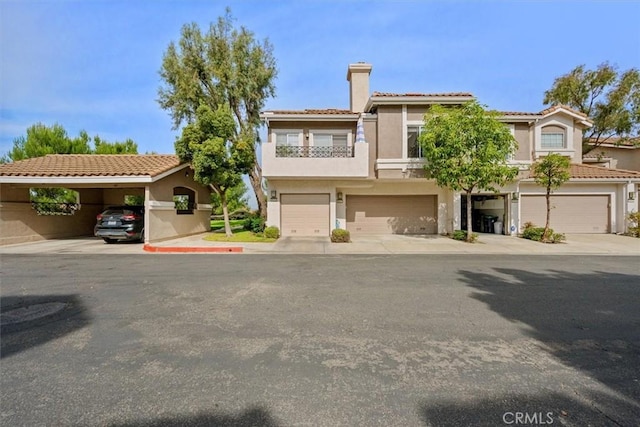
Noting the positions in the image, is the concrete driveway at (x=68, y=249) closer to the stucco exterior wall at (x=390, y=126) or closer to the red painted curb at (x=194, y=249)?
the red painted curb at (x=194, y=249)

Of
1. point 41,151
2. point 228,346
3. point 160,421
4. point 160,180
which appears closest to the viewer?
point 160,421

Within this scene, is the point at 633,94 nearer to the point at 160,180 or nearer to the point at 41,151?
the point at 160,180

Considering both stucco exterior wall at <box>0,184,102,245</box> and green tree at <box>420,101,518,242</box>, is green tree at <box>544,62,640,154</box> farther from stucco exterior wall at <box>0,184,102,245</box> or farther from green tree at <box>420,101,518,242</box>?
stucco exterior wall at <box>0,184,102,245</box>

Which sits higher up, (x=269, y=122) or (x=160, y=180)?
(x=269, y=122)

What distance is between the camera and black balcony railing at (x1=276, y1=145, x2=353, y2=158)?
52.7 ft

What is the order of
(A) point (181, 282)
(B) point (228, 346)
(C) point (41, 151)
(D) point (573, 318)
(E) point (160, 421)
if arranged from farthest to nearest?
(C) point (41, 151), (A) point (181, 282), (D) point (573, 318), (B) point (228, 346), (E) point (160, 421)

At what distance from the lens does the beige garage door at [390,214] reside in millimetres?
18359

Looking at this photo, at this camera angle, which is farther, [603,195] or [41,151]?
[41,151]

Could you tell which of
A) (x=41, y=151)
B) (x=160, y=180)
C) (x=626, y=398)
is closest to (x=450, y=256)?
(x=626, y=398)

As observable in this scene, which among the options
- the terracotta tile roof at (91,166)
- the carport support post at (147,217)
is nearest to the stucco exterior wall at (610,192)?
the carport support post at (147,217)

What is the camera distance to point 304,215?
17.2 metres

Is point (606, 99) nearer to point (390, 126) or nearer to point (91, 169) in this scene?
point (390, 126)

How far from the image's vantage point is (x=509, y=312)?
511 cm

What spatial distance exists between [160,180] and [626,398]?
53.0 feet
